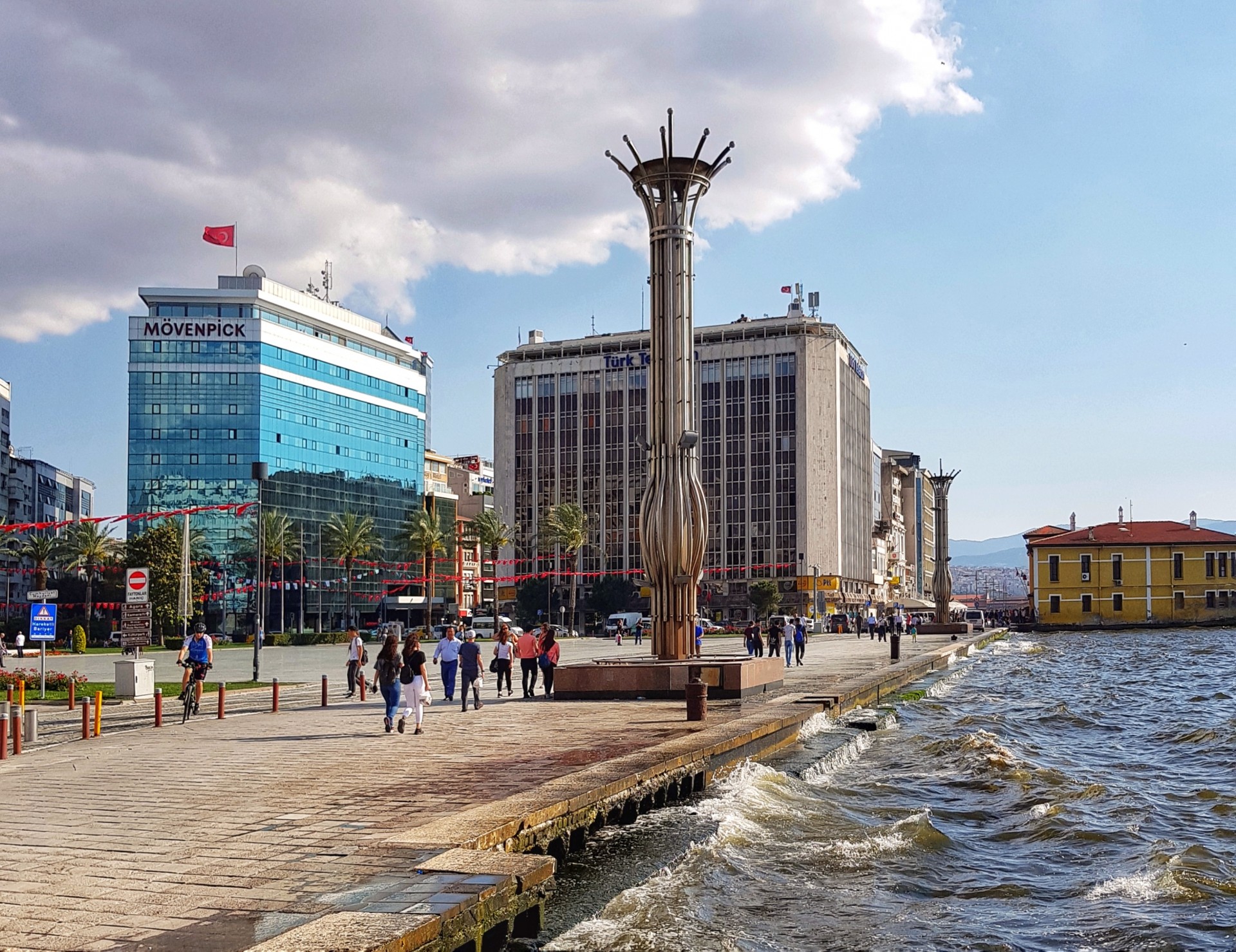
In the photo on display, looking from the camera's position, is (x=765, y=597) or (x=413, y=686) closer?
(x=413, y=686)

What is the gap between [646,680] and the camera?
25453 millimetres

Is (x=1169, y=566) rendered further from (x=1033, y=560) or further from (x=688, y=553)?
(x=688, y=553)

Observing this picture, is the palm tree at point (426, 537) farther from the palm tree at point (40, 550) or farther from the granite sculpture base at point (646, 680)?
the granite sculpture base at point (646, 680)

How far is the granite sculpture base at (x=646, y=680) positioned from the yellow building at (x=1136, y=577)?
93335mm

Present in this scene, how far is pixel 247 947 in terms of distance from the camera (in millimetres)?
6621

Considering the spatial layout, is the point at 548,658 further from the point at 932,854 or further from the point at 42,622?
the point at 932,854

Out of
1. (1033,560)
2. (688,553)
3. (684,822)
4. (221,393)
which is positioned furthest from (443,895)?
(1033,560)

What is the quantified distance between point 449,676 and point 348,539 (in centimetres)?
7128

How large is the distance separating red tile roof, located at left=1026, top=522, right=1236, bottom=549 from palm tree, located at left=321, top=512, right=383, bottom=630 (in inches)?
2517

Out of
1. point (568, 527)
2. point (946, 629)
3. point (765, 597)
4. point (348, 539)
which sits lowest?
point (946, 629)

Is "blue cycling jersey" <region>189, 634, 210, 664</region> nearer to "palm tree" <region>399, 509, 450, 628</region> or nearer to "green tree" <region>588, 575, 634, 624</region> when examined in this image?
"palm tree" <region>399, 509, 450, 628</region>

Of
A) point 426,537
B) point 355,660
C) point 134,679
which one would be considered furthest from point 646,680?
point 426,537

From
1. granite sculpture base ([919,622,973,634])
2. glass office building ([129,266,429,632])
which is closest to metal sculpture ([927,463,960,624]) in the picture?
granite sculpture base ([919,622,973,634])

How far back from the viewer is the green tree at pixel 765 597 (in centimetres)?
11156
